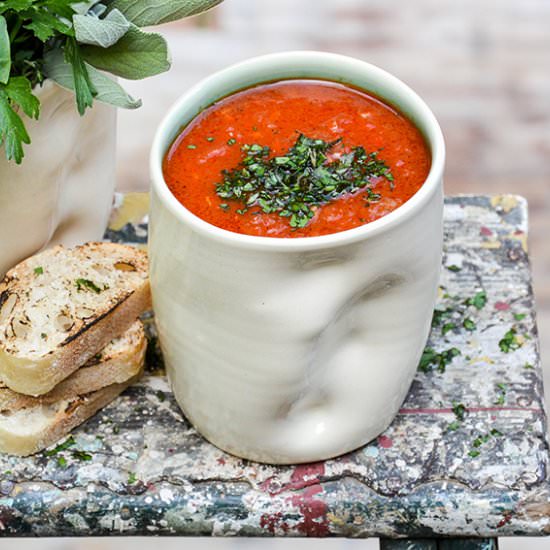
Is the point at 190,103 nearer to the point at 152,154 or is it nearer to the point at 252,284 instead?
the point at 152,154

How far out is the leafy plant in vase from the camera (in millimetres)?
1129

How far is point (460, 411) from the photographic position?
127 centimetres

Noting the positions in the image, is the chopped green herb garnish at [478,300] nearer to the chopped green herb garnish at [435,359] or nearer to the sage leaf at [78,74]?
the chopped green herb garnish at [435,359]

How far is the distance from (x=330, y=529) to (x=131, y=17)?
586 mm

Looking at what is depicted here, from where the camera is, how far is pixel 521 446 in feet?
4.04

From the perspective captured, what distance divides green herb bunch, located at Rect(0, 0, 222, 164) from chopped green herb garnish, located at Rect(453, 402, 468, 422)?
1.61 ft

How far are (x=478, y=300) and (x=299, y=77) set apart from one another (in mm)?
362

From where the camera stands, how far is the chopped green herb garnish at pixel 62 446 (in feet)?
4.07

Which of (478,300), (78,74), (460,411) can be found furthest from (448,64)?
(78,74)

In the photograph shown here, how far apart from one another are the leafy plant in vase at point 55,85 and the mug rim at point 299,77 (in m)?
0.06

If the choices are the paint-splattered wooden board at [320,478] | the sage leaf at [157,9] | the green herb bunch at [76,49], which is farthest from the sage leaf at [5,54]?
the paint-splattered wooden board at [320,478]

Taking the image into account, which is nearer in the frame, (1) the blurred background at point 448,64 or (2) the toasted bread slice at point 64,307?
(2) the toasted bread slice at point 64,307

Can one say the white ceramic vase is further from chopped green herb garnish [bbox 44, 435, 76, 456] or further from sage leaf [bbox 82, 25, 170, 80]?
chopped green herb garnish [bbox 44, 435, 76, 456]

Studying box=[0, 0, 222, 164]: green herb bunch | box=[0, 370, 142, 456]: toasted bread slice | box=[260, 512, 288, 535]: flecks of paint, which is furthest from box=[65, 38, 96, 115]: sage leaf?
box=[260, 512, 288, 535]: flecks of paint
